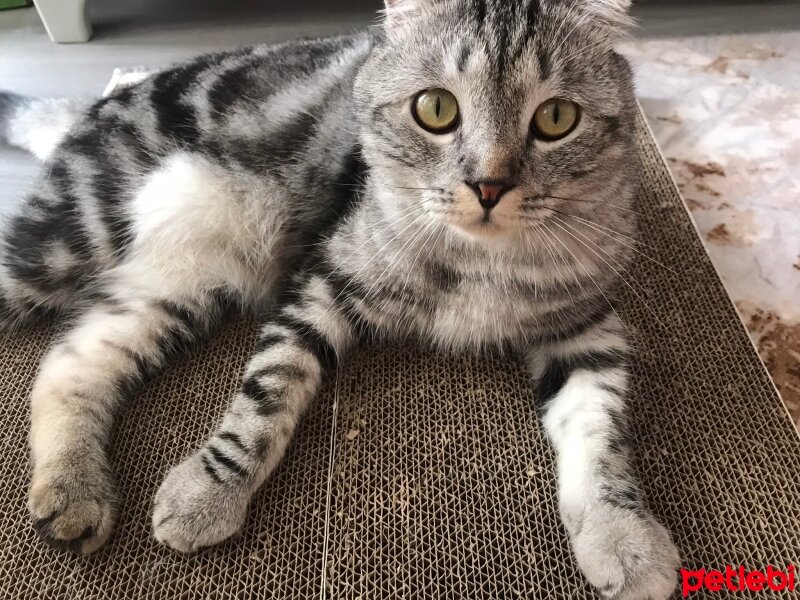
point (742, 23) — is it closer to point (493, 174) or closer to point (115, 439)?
point (493, 174)

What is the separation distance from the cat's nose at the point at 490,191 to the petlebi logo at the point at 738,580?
0.56m

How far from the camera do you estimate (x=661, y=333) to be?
1135mm

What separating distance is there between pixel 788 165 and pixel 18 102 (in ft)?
6.18

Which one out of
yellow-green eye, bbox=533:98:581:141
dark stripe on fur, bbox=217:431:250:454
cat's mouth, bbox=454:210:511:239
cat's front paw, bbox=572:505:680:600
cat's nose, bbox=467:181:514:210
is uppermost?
yellow-green eye, bbox=533:98:581:141

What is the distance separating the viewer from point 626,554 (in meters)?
0.79

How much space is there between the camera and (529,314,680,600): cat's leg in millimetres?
785

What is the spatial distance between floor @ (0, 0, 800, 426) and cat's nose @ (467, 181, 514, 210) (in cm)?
77

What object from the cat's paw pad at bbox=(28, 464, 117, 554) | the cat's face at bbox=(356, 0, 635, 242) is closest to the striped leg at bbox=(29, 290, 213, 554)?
the cat's paw pad at bbox=(28, 464, 117, 554)

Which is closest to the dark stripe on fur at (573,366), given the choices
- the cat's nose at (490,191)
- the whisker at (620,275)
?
the whisker at (620,275)

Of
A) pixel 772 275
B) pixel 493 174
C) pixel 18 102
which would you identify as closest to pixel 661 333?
pixel 772 275

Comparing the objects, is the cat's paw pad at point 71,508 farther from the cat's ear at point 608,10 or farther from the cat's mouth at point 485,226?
the cat's ear at point 608,10

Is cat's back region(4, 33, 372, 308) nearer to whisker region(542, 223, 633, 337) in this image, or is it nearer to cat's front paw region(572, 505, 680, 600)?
whisker region(542, 223, 633, 337)

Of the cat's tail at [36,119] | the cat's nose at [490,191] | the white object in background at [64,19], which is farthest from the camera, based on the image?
the white object in background at [64,19]

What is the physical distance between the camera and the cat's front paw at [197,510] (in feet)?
2.76
